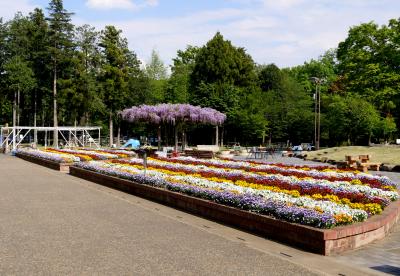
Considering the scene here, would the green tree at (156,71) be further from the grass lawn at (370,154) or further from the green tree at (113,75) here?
the grass lawn at (370,154)

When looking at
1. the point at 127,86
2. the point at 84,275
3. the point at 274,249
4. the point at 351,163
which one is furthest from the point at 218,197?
the point at 127,86

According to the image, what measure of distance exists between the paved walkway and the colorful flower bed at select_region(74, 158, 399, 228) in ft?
2.16

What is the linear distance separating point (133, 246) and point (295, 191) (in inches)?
186

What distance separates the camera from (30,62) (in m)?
67.2

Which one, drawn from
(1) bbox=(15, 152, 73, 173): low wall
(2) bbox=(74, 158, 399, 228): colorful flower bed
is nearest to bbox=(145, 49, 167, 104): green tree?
(1) bbox=(15, 152, 73, 173): low wall

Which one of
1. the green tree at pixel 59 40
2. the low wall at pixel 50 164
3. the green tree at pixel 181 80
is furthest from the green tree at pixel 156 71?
the low wall at pixel 50 164

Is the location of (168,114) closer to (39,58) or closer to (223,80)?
(223,80)

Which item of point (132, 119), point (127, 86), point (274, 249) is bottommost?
point (274, 249)

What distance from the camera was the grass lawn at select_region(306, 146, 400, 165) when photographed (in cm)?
2667

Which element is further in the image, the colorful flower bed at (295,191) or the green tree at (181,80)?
the green tree at (181,80)

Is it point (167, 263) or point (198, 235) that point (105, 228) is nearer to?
point (198, 235)

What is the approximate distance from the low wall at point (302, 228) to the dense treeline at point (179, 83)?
38.4m

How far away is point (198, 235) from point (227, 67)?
56116mm

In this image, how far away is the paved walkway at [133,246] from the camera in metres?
6.56
